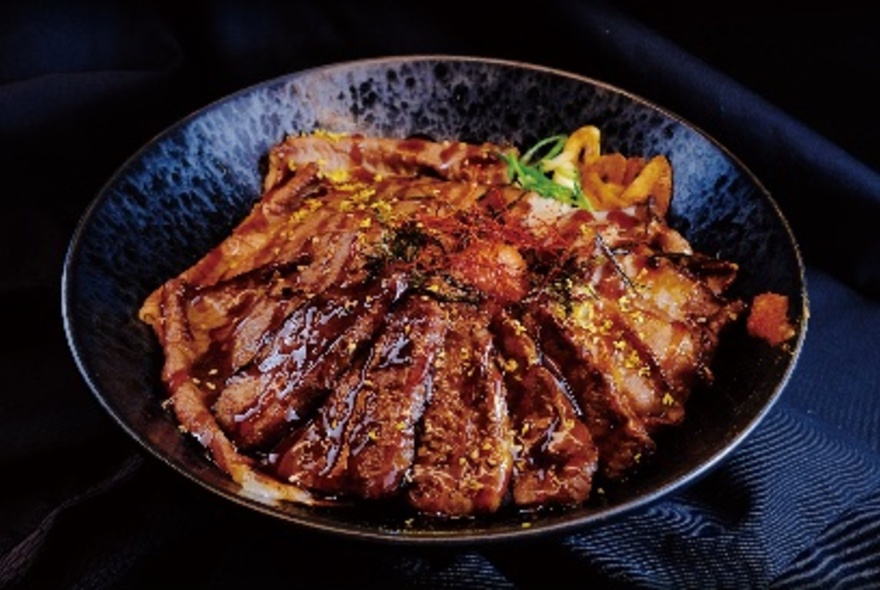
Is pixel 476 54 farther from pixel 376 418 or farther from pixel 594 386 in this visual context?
pixel 376 418

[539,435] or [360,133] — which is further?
[360,133]

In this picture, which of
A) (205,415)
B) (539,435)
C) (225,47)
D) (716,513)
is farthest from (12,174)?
(716,513)

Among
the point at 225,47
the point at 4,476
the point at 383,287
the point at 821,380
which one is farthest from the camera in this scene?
the point at 225,47

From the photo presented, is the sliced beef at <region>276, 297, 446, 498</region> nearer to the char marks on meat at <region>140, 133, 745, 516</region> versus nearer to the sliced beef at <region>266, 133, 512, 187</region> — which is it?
the char marks on meat at <region>140, 133, 745, 516</region>

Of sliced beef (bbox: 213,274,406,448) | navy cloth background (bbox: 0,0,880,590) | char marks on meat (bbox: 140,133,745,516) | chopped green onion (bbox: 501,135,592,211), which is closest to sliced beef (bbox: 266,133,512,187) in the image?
chopped green onion (bbox: 501,135,592,211)

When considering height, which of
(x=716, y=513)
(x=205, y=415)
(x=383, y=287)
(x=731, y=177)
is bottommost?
(x=716, y=513)

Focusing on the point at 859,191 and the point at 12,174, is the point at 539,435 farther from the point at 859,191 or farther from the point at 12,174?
the point at 12,174
